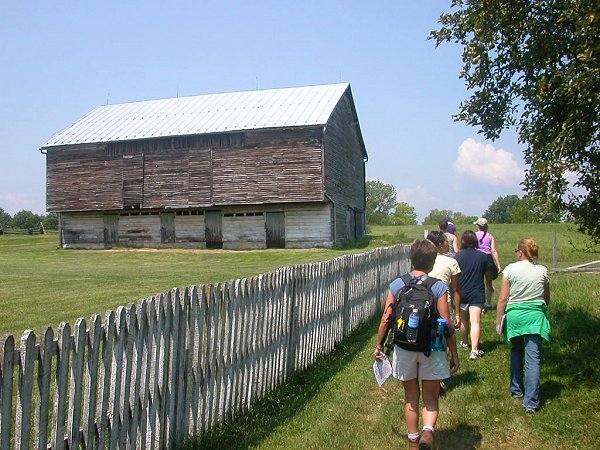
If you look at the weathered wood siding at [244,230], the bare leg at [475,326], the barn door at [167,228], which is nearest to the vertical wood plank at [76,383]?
the bare leg at [475,326]

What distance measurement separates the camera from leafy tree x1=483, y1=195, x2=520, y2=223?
144500 mm

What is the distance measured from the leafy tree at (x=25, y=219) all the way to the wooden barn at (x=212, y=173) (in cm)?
6227

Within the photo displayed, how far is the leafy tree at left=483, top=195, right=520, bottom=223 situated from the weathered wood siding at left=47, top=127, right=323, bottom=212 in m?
122

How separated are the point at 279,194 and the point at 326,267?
23854 millimetres

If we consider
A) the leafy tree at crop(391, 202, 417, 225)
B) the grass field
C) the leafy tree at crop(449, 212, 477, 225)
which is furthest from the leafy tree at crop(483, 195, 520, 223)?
the grass field

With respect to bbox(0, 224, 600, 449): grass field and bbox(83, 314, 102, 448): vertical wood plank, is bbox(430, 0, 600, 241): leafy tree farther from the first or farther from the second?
bbox(83, 314, 102, 448): vertical wood plank

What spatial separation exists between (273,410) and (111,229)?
108 ft

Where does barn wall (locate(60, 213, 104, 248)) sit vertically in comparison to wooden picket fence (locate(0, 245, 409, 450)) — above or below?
above

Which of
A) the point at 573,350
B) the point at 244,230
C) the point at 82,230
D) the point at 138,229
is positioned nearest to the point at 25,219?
the point at 82,230

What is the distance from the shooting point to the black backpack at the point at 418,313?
451cm

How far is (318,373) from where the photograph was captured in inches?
294

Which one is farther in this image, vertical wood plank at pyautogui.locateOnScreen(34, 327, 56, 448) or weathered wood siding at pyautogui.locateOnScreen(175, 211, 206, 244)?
weathered wood siding at pyautogui.locateOnScreen(175, 211, 206, 244)

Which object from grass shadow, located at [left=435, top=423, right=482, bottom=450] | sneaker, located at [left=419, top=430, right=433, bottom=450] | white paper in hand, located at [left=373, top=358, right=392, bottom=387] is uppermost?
white paper in hand, located at [left=373, top=358, right=392, bottom=387]

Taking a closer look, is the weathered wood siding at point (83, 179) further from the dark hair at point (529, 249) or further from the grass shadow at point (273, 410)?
the dark hair at point (529, 249)
